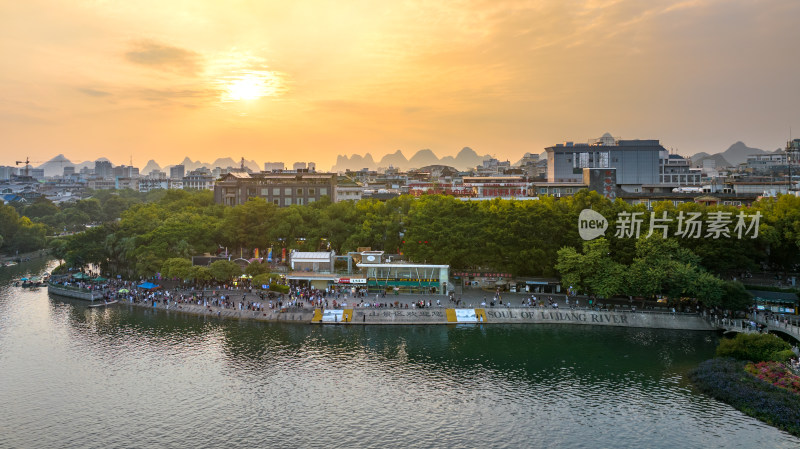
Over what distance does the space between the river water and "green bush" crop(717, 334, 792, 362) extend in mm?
2481

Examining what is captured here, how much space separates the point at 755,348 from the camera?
3578 cm

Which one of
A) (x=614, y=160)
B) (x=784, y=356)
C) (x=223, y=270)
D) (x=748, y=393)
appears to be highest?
(x=614, y=160)

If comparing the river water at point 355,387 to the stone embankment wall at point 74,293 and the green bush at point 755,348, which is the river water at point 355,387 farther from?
the stone embankment wall at point 74,293

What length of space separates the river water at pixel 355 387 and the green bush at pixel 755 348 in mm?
2481

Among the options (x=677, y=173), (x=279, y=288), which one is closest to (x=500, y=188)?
(x=677, y=173)

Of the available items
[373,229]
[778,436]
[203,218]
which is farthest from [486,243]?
[203,218]

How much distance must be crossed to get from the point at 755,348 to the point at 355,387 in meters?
25.7

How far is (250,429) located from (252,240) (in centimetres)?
4236

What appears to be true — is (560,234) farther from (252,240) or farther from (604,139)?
(604,139)

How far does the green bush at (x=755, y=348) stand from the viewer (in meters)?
35.3

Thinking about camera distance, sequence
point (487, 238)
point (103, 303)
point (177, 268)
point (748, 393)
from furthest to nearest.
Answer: point (177, 268) < point (487, 238) < point (103, 303) < point (748, 393)

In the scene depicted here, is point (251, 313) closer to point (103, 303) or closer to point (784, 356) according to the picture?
point (103, 303)

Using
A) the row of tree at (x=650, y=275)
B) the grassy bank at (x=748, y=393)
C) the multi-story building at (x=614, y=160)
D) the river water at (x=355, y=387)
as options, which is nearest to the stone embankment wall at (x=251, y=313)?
the river water at (x=355, y=387)

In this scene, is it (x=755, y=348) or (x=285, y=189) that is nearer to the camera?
(x=755, y=348)
